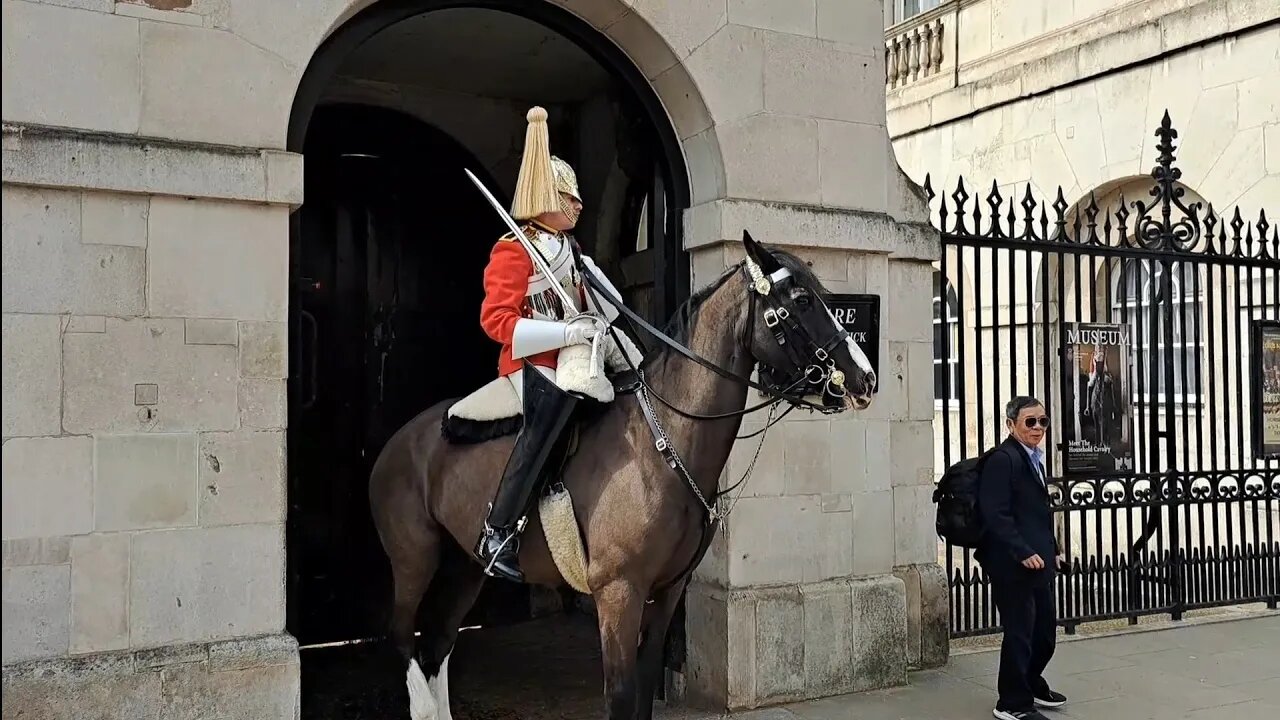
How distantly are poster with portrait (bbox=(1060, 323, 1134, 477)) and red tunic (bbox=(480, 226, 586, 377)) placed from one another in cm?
487

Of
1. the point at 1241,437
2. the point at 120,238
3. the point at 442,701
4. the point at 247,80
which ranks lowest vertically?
the point at 442,701

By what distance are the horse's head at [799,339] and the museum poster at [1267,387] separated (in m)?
6.32

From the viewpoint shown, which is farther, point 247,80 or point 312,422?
point 312,422

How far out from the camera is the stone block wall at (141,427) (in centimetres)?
443

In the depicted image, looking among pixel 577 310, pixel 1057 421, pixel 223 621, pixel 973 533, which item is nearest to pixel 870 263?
pixel 973 533

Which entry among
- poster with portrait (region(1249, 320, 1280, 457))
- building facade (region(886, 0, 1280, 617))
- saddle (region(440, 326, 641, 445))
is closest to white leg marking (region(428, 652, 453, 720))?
saddle (region(440, 326, 641, 445))

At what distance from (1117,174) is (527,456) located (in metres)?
9.83

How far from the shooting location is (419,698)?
5004 millimetres

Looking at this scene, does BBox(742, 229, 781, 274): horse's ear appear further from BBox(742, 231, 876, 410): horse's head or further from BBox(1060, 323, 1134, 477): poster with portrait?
BBox(1060, 323, 1134, 477): poster with portrait

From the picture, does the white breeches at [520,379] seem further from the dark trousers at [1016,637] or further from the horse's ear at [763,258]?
the dark trousers at [1016,637]

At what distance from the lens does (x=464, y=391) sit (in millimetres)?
8523

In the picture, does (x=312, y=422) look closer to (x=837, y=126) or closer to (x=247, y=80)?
(x=247, y=80)

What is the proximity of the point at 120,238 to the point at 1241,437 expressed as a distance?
821 cm

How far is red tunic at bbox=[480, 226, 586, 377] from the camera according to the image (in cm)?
442
